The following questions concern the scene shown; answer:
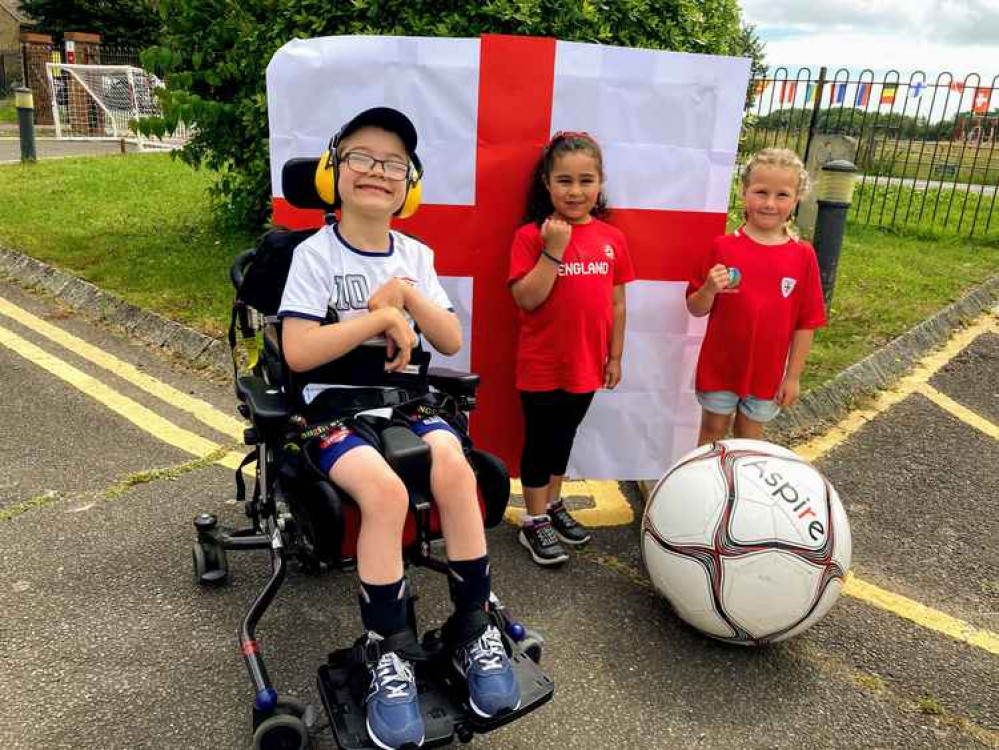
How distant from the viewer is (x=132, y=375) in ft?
14.3

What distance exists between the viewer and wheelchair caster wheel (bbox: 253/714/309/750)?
190 centimetres

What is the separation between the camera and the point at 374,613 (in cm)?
198

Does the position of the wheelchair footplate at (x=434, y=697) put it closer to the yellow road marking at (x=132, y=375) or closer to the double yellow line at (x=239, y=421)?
the double yellow line at (x=239, y=421)

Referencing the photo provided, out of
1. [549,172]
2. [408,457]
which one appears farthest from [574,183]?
[408,457]

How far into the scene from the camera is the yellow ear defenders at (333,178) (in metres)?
2.34

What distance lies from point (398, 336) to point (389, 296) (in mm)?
125

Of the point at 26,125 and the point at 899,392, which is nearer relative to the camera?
the point at 899,392

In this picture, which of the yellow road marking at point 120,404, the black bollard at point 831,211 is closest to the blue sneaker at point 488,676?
the yellow road marking at point 120,404

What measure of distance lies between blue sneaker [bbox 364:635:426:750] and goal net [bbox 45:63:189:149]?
739 inches

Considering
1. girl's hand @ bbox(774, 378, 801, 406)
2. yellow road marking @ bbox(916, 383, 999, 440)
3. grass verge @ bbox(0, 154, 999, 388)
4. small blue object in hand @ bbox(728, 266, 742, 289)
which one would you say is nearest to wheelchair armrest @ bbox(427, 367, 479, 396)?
small blue object in hand @ bbox(728, 266, 742, 289)

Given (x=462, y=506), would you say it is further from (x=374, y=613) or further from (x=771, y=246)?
(x=771, y=246)

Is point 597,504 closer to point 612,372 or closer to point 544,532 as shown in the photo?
point 544,532

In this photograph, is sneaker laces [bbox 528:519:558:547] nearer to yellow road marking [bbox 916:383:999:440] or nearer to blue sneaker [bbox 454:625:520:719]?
blue sneaker [bbox 454:625:520:719]

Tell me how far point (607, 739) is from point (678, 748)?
0.18 metres
